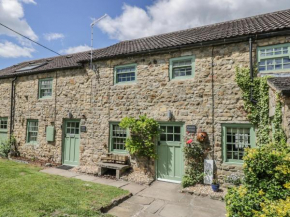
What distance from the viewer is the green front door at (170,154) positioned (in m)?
7.41

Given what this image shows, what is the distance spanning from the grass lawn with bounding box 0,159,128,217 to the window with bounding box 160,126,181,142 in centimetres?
269

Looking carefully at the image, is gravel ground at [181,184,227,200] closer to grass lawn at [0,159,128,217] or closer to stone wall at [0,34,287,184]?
stone wall at [0,34,287,184]

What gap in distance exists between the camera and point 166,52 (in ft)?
25.8

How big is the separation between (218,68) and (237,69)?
65 cm

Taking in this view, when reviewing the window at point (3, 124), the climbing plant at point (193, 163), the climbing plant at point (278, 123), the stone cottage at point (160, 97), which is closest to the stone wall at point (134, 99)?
the stone cottage at point (160, 97)

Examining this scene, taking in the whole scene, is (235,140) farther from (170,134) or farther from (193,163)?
(170,134)

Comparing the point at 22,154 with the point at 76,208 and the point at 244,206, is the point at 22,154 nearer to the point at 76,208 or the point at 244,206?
the point at 76,208

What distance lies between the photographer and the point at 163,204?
5.45 meters

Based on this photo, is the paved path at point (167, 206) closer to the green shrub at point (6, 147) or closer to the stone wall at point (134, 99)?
the stone wall at point (134, 99)

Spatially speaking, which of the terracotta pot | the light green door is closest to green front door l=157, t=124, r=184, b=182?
the terracotta pot

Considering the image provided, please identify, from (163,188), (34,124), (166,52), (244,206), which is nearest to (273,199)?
(244,206)

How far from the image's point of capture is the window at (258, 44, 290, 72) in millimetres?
6176

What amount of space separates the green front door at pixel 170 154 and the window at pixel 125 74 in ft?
8.69

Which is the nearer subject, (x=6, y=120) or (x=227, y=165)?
(x=227, y=165)
